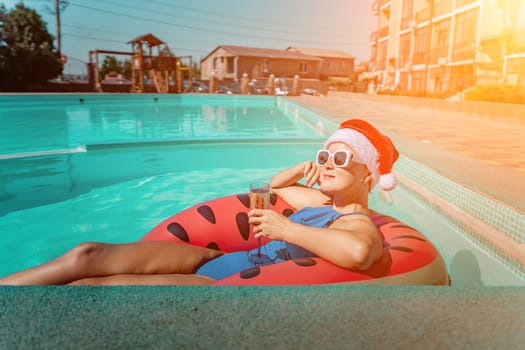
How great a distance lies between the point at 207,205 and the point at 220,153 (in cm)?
408

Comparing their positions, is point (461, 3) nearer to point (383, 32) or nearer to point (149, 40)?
point (383, 32)

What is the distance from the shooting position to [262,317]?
1.13m

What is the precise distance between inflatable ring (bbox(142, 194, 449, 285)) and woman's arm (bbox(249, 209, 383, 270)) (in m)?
0.05

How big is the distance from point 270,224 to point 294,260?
181mm

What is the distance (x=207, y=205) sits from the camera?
2732mm

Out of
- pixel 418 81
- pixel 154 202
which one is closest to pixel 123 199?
pixel 154 202

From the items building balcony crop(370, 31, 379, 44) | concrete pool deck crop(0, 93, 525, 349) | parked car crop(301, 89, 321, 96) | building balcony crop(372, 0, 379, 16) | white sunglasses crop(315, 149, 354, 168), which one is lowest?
concrete pool deck crop(0, 93, 525, 349)

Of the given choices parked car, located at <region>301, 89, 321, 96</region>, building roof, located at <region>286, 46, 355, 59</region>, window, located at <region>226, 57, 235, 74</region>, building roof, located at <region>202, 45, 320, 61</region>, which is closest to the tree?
parked car, located at <region>301, 89, 321, 96</region>

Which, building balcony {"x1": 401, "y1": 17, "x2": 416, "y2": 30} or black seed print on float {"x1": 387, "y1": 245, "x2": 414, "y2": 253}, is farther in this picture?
building balcony {"x1": 401, "y1": 17, "x2": 416, "y2": 30}

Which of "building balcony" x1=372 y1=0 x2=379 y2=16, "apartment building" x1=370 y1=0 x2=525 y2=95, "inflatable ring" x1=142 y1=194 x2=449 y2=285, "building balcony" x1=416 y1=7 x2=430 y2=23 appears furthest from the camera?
"building balcony" x1=372 y1=0 x2=379 y2=16

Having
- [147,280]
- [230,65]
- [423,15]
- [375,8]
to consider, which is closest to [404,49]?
[423,15]

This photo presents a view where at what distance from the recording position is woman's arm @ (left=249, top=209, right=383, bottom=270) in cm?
170

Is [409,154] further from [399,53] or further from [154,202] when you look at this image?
[399,53]

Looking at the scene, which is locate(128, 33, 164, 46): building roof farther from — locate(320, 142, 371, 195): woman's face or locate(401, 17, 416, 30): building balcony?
locate(320, 142, 371, 195): woman's face
